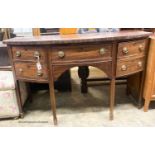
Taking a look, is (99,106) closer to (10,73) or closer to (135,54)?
(135,54)

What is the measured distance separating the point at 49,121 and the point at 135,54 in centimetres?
89

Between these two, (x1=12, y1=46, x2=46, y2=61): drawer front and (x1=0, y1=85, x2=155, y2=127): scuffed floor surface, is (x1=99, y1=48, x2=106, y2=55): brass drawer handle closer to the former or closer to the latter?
(x1=12, y1=46, x2=46, y2=61): drawer front

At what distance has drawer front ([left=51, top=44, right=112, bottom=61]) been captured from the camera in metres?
1.21

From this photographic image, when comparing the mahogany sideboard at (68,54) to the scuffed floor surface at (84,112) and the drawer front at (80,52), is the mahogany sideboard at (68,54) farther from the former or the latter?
the scuffed floor surface at (84,112)

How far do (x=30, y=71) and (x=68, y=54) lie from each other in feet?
1.02

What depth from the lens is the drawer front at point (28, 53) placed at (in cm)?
121

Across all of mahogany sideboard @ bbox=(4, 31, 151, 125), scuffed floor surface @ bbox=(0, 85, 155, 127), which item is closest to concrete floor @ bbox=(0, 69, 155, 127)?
scuffed floor surface @ bbox=(0, 85, 155, 127)

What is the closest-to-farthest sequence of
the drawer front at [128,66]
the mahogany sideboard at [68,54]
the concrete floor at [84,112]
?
the mahogany sideboard at [68,54]
the drawer front at [128,66]
the concrete floor at [84,112]

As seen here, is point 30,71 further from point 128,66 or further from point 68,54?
point 128,66

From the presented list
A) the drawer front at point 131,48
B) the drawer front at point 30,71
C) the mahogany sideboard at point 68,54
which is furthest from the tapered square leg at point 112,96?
the drawer front at point 30,71

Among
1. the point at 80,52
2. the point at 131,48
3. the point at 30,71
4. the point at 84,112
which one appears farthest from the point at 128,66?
the point at 30,71

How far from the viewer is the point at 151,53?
140cm

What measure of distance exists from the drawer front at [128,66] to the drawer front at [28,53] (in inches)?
22.2

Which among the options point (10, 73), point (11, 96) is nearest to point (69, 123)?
point (11, 96)
